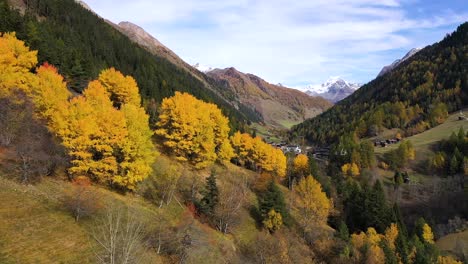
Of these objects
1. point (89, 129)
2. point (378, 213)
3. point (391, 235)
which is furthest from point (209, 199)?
point (378, 213)

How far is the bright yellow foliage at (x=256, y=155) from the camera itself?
105 m

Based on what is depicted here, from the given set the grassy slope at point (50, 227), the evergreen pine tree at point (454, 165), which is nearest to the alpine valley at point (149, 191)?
the grassy slope at point (50, 227)

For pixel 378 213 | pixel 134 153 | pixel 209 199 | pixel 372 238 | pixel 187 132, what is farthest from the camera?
pixel 378 213

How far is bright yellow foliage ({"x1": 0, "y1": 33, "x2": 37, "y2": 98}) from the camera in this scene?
5656 cm

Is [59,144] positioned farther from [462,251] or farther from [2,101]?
[462,251]

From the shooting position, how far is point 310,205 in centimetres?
8962

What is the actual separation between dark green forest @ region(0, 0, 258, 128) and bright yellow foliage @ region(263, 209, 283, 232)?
185 feet

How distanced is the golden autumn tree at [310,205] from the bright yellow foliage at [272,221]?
32.3 feet

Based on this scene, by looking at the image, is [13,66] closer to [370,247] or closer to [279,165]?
[279,165]

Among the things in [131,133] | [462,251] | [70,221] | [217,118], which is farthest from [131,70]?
[462,251]

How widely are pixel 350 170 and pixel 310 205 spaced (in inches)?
3072

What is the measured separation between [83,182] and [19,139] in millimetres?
9470

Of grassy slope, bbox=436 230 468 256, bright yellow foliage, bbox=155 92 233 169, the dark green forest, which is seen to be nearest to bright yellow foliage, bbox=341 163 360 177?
the dark green forest

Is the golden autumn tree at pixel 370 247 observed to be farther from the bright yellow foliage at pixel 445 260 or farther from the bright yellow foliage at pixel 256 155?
the bright yellow foliage at pixel 256 155
